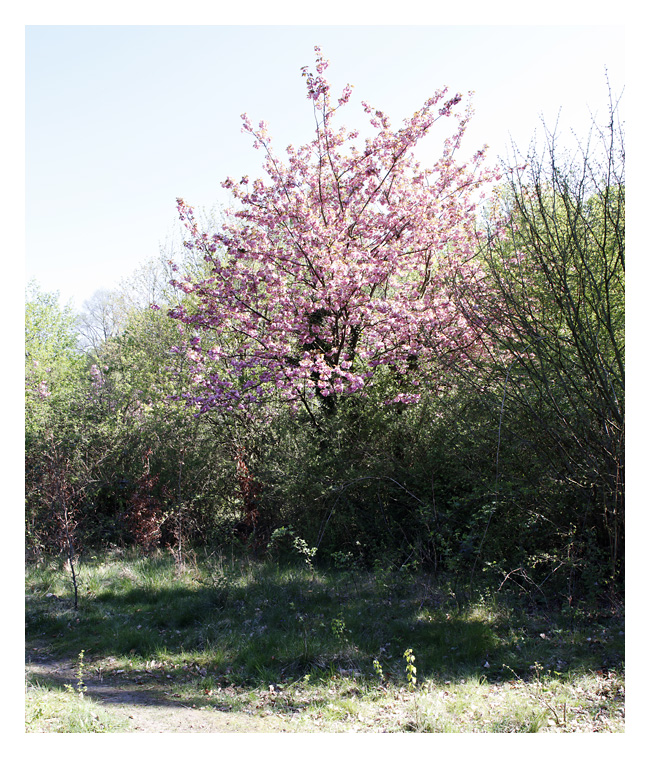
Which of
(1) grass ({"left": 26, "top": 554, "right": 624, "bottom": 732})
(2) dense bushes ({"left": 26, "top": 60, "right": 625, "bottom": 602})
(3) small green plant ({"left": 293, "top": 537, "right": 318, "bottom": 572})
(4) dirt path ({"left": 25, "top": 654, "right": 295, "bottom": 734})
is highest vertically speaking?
(2) dense bushes ({"left": 26, "top": 60, "right": 625, "bottom": 602})

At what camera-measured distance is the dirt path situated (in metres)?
3.14

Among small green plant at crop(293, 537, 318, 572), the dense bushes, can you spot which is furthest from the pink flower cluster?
small green plant at crop(293, 537, 318, 572)

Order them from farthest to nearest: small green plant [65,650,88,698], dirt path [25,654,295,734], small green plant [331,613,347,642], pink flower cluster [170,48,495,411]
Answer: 1. pink flower cluster [170,48,495,411]
2. small green plant [331,613,347,642]
3. small green plant [65,650,88,698]
4. dirt path [25,654,295,734]

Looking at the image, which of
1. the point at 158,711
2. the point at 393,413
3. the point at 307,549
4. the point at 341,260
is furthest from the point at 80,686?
the point at 341,260

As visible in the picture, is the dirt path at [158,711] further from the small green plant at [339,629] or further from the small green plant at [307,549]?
the small green plant at [307,549]

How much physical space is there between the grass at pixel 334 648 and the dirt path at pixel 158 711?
79 mm

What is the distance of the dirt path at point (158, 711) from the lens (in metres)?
3.14

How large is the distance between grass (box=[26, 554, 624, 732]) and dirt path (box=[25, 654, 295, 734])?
79 millimetres

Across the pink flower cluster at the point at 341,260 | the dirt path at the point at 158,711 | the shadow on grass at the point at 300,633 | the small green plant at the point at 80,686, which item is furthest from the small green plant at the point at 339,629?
the pink flower cluster at the point at 341,260

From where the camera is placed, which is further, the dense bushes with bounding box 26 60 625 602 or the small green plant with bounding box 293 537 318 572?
the small green plant with bounding box 293 537 318 572

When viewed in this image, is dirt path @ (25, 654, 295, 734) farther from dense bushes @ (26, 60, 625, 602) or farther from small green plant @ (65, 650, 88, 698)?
A: dense bushes @ (26, 60, 625, 602)
